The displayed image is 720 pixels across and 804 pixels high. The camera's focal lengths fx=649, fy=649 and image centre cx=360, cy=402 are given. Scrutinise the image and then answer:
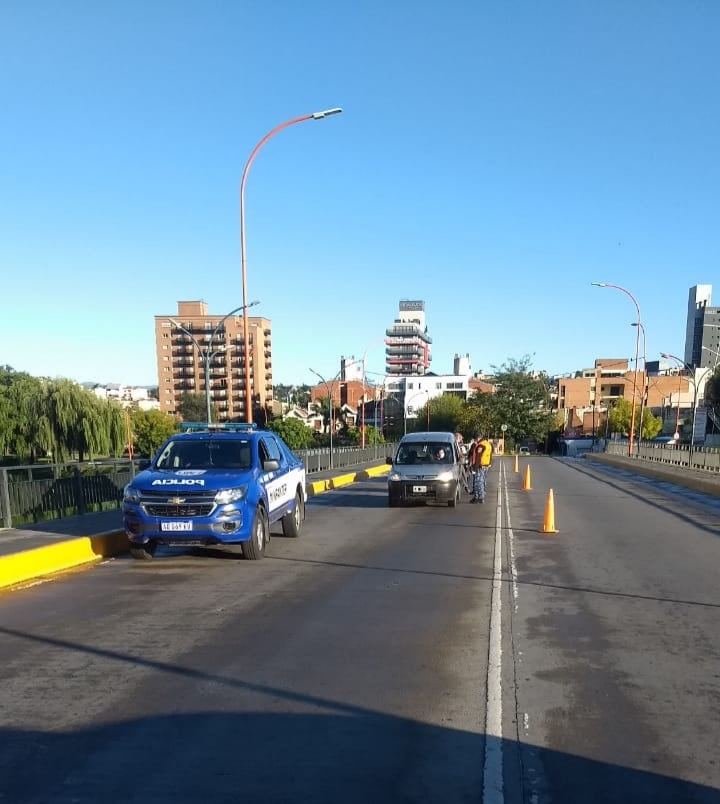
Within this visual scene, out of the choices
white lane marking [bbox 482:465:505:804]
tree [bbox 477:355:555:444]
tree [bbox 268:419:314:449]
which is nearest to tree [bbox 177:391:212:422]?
tree [bbox 268:419:314:449]

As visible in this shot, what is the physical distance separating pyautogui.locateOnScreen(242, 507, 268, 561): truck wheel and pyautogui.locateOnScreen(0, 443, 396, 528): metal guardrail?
5.09 metres

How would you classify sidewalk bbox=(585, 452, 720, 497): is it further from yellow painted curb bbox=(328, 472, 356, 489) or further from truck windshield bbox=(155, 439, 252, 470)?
truck windshield bbox=(155, 439, 252, 470)

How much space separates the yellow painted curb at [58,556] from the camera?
8.44 meters

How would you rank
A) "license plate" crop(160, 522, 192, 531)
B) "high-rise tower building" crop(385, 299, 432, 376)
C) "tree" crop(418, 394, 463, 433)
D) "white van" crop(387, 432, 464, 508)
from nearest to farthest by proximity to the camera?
"license plate" crop(160, 522, 192, 531) < "white van" crop(387, 432, 464, 508) < "tree" crop(418, 394, 463, 433) < "high-rise tower building" crop(385, 299, 432, 376)

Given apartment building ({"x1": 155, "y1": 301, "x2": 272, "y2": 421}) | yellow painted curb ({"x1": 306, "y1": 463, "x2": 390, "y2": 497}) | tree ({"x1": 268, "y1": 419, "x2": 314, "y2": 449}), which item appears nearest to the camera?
yellow painted curb ({"x1": 306, "y1": 463, "x2": 390, "y2": 497})

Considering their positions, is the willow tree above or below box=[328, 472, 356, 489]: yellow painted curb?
above

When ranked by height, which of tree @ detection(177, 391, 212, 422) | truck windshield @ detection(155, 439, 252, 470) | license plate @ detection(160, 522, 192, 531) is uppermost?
tree @ detection(177, 391, 212, 422)

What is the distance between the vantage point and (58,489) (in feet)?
43.1

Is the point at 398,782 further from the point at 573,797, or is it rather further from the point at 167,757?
the point at 167,757

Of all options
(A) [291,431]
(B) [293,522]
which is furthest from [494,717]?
(A) [291,431]

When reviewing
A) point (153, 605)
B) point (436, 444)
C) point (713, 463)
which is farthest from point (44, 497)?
point (713, 463)

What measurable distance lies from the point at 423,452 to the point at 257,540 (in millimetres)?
8110

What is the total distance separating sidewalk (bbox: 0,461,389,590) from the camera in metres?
8.61

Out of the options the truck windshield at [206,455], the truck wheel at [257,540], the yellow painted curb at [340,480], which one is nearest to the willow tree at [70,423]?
the yellow painted curb at [340,480]
